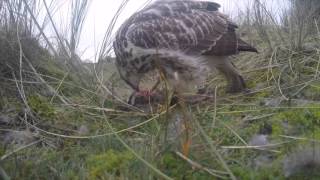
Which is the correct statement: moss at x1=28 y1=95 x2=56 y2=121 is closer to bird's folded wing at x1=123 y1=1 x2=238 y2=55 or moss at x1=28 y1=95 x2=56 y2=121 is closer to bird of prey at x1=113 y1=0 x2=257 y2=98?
bird of prey at x1=113 y1=0 x2=257 y2=98

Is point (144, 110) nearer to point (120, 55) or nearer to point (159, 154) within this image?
point (120, 55)

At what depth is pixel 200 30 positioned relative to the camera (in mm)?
3799

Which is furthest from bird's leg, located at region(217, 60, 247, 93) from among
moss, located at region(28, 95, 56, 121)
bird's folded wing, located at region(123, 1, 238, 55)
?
moss, located at region(28, 95, 56, 121)

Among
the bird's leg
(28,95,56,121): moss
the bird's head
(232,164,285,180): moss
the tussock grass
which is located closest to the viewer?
(232,164,285,180): moss

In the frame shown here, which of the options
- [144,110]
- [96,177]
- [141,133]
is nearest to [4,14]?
[144,110]

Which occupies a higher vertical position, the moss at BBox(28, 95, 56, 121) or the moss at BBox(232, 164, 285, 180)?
the moss at BBox(28, 95, 56, 121)

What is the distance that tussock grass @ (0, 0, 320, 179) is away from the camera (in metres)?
2.38

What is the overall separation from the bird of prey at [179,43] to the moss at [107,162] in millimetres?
649

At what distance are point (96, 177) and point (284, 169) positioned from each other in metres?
0.88

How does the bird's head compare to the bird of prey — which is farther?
the bird's head

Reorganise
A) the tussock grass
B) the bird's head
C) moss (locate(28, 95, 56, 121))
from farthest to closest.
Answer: the bird's head < moss (locate(28, 95, 56, 121)) < the tussock grass

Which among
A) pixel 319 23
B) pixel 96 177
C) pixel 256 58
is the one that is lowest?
pixel 96 177

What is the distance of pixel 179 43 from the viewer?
142 inches

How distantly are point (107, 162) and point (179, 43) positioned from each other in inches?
52.2
